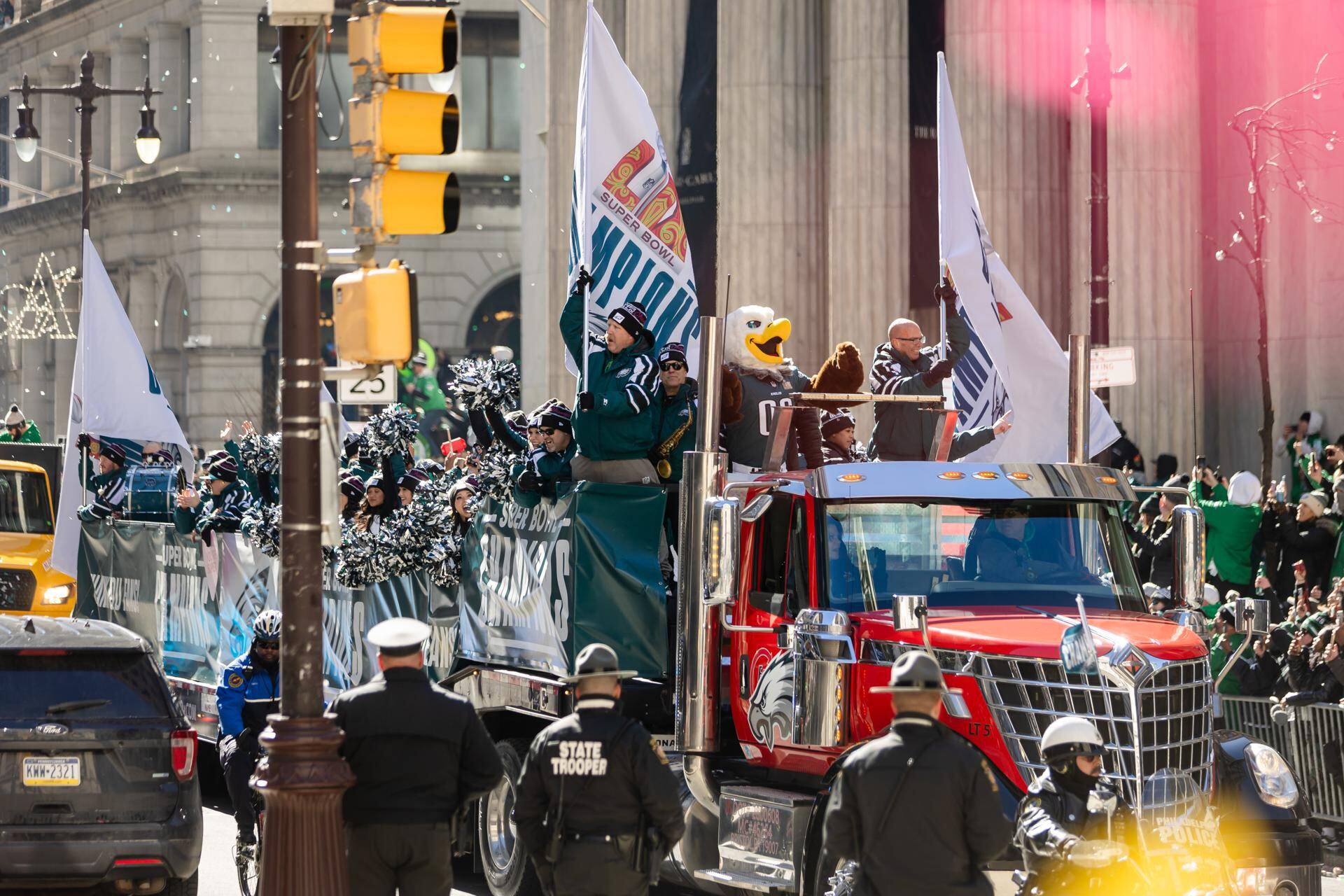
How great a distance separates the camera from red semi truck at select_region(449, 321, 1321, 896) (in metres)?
9.89

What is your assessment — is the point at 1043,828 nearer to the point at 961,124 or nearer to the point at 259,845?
the point at 259,845

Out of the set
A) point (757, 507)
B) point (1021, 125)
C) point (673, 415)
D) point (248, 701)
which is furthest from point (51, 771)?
point (1021, 125)

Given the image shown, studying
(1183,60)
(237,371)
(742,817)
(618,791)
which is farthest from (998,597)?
(237,371)

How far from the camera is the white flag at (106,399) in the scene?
19.3m

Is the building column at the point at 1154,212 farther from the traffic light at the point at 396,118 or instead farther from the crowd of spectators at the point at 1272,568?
the traffic light at the point at 396,118

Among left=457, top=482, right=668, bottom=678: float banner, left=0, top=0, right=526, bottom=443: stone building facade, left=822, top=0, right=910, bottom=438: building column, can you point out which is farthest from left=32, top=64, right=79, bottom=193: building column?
left=457, top=482, right=668, bottom=678: float banner

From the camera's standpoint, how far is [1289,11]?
25547mm

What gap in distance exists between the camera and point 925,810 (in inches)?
308

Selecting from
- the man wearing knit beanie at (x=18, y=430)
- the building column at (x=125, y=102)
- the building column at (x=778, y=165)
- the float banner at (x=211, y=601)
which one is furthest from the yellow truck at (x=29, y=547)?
the building column at (x=125, y=102)

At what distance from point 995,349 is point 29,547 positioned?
1308 centimetres

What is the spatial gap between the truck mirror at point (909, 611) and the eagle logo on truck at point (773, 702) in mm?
853

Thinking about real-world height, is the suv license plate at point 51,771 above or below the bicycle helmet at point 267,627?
below

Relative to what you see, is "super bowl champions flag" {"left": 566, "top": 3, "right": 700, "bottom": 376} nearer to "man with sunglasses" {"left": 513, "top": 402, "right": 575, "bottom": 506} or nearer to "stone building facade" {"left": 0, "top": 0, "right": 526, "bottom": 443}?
"man with sunglasses" {"left": 513, "top": 402, "right": 575, "bottom": 506}

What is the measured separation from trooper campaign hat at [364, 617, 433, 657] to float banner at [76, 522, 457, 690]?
4.72 meters
